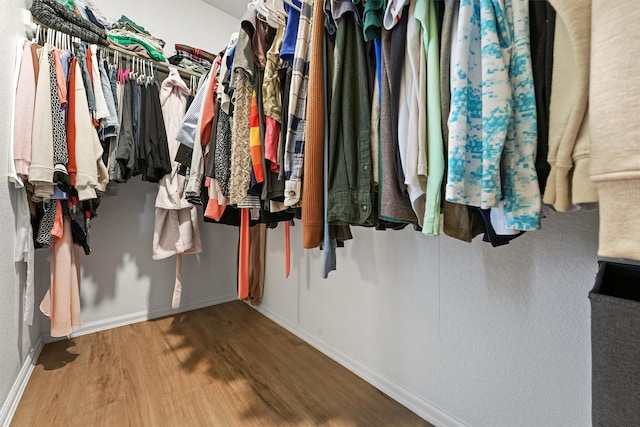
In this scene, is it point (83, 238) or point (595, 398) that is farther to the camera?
point (83, 238)

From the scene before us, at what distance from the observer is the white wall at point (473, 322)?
2.62 feet

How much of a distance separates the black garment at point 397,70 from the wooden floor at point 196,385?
1076 mm

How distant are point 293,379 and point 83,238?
1.34 m

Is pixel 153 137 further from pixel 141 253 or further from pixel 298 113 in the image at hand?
pixel 298 113

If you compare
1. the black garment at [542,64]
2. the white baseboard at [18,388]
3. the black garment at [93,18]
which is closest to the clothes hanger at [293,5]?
the black garment at [542,64]

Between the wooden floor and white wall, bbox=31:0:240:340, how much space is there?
0.72 feet

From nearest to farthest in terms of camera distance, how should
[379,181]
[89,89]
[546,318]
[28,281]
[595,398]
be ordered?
[595,398]
[379,181]
[546,318]
[28,281]
[89,89]

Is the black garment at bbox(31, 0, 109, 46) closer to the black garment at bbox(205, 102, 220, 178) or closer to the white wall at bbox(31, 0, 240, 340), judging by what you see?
the white wall at bbox(31, 0, 240, 340)

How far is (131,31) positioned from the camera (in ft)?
5.67

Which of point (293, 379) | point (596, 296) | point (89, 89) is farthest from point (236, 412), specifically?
point (89, 89)

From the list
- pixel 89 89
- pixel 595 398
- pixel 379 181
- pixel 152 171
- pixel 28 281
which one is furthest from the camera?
pixel 152 171

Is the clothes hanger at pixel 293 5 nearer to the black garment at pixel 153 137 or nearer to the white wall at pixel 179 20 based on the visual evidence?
the black garment at pixel 153 137

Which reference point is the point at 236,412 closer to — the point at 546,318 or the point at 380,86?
the point at 546,318

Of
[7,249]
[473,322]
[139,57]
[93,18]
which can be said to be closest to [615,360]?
[473,322]
